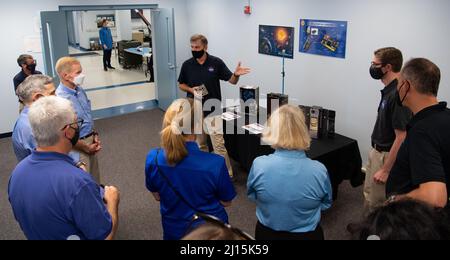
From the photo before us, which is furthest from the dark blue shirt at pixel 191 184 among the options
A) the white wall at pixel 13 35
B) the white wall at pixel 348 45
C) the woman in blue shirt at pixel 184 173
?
the white wall at pixel 13 35

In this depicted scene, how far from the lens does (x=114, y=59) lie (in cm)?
1363

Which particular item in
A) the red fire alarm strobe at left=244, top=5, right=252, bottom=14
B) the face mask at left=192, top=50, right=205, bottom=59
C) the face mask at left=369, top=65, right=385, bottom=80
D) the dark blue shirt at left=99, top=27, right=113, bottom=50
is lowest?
the face mask at left=369, top=65, right=385, bottom=80

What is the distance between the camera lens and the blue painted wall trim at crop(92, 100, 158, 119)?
23.8ft

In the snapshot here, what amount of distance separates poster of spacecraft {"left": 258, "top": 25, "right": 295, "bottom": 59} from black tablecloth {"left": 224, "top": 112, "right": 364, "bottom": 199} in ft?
5.90

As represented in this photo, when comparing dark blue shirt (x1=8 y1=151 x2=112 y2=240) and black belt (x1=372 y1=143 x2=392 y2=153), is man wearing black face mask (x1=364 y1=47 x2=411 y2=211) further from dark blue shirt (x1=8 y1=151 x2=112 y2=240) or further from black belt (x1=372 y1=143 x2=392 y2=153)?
dark blue shirt (x1=8 y1=151 x2=112 y2=240)

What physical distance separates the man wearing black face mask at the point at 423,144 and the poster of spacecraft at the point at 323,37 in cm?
263

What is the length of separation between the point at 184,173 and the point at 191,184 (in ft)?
0.24

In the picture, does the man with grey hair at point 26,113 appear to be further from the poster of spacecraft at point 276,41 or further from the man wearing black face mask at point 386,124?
the poster of spacecraft at point 276,41

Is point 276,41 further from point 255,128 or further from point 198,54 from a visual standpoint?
point 255,128

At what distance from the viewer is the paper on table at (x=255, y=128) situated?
3922 millimetres

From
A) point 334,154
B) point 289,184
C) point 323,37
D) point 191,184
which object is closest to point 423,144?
point 289,184

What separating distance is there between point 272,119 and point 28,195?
1.31 m

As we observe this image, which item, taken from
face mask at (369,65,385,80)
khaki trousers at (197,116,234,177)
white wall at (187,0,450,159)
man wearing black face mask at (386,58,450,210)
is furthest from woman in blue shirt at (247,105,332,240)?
white wall at (187,0,450,159)

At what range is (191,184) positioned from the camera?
2.03 m
